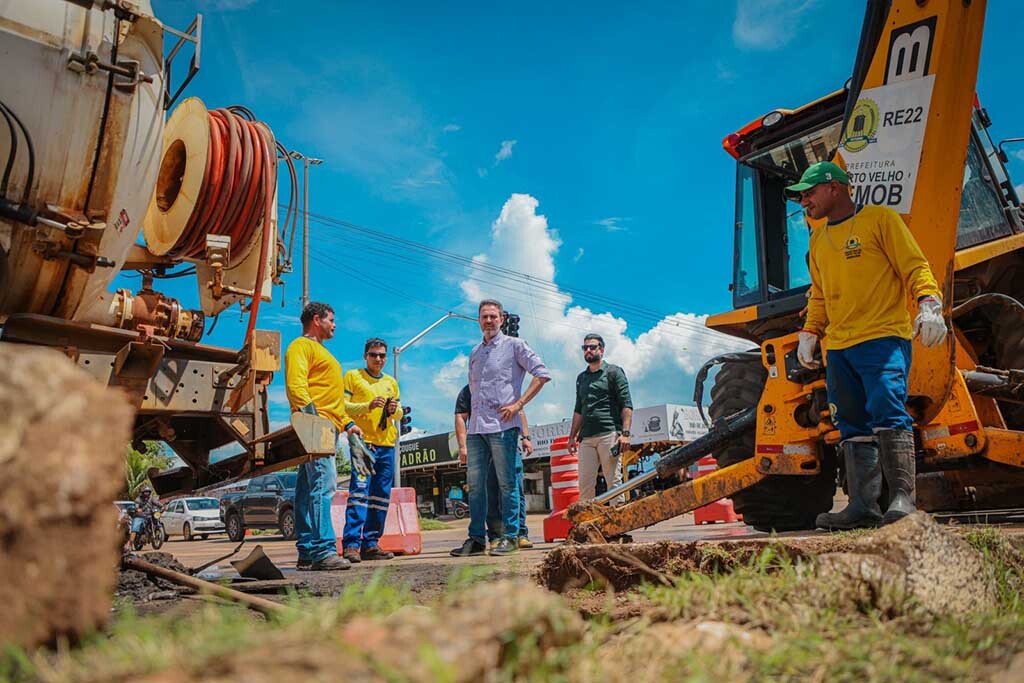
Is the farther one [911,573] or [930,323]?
[930,323]

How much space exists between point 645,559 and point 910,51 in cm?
376

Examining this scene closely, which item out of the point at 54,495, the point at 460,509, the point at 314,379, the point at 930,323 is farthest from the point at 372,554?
the point at 460,509

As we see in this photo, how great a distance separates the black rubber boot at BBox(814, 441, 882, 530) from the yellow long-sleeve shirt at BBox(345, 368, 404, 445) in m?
4.27

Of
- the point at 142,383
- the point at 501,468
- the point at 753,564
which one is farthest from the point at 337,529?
the point at 753,564

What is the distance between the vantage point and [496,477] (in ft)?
21.4

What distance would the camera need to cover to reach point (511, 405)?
6.24 metres

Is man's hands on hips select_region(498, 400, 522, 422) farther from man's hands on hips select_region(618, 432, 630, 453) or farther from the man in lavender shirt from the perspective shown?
man's hands on hips select_region(618, 432, 630, 453)

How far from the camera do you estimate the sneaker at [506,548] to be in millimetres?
5977

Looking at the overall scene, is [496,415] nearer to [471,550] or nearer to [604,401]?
[471,550]

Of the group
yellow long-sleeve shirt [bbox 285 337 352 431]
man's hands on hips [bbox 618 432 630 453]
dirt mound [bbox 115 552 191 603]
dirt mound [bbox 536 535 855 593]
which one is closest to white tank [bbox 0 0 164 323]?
dirt mound [bbox 115 552 191 603]

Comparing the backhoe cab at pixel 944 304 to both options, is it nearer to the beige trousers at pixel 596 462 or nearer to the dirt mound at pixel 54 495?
the beige trousers at pixel 596 462

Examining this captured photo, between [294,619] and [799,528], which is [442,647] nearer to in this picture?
[294,619]

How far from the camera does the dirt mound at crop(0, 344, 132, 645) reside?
1.11 m

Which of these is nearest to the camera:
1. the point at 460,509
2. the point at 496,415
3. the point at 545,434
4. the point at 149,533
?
the point at 496,415
